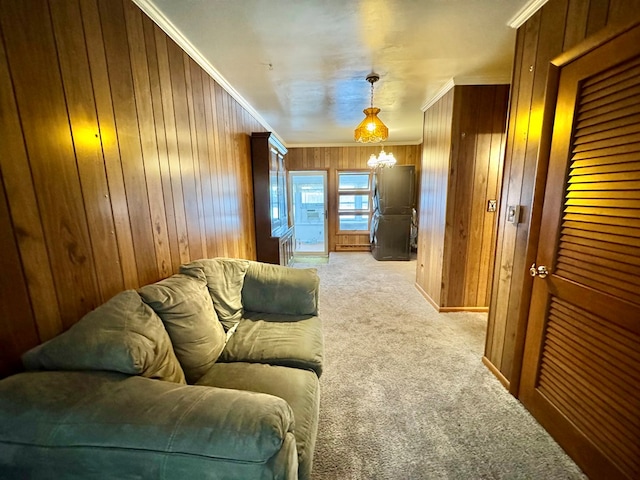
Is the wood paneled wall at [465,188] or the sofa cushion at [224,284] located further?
the wood paneled wall at [465,188]

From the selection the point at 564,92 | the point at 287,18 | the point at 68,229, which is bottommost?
the point at 68,229

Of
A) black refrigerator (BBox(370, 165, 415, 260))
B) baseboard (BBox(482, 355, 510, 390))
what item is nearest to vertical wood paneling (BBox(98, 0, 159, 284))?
baseboard (BBox(482, 355, 510, 390))

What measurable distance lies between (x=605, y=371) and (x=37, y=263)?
7.90 ft

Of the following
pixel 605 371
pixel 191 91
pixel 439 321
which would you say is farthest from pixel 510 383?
pixel 191 91

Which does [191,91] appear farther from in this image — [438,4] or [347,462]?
[347,462]

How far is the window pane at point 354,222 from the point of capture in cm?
626

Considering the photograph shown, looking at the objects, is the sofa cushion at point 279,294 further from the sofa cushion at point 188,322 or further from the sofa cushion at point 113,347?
the sofa cushion at point 113,347

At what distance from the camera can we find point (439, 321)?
2.82m

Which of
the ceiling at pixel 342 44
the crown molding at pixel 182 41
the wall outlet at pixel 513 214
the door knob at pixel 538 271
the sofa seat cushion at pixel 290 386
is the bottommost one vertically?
the sofa seat cushion at pixel 290 386

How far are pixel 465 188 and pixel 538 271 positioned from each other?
155cm

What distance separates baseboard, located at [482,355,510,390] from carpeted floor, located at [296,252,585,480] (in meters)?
0.04

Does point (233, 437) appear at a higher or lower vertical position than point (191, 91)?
lower

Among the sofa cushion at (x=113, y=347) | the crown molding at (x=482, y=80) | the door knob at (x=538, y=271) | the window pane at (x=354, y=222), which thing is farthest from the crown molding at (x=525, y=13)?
the window pane at (x=354, y=222)

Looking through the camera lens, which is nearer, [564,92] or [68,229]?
[68,229]
